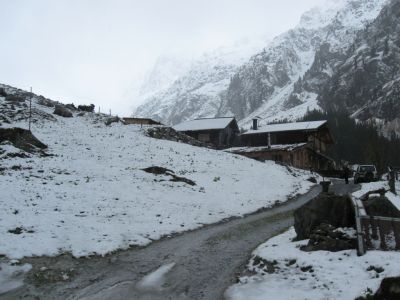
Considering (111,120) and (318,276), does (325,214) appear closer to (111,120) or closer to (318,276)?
(318,276)

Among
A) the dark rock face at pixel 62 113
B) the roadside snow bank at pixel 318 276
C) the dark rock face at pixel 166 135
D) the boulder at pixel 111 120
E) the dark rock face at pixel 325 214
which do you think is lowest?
the roadside snow bank at pixel 318 276

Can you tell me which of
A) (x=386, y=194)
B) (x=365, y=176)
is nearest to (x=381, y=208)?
(x=386, y=194)

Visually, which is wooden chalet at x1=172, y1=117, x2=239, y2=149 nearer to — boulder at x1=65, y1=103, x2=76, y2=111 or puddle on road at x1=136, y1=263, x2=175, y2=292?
boulder at x1=65, y1=103, x2=76, y2=111

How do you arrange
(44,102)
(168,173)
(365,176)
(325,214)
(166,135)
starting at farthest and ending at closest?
(44,102), (166,135), (365,176), (168,173), (325,214)

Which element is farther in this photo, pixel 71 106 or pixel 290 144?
pixel 71 106

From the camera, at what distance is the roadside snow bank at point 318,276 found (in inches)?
440

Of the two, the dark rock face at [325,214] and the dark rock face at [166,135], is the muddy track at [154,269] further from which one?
the dark rock face at [166,135]

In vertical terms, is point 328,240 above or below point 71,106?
below

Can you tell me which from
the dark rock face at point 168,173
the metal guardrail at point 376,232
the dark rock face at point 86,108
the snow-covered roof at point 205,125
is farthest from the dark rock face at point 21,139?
the snow-covered roof at point 205,125

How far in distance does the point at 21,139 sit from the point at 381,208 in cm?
2937

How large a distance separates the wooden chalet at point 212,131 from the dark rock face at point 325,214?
215 ft

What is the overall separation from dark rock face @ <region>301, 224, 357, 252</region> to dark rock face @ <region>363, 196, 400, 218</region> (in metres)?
1.38

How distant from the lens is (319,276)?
12203 millimetres

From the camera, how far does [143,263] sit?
15.4 meters
